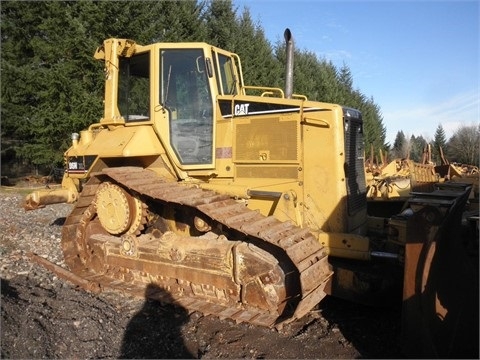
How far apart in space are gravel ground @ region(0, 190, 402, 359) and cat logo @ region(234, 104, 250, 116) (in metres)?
2.31

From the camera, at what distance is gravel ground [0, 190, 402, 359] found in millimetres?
3742

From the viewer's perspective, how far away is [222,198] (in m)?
4.68

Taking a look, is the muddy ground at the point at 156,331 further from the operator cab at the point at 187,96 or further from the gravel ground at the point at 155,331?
the operator cab at the point at 187,96

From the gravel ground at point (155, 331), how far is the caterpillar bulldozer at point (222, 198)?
0.20 metres

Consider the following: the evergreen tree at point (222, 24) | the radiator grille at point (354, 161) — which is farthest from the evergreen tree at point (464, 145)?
the radiator grille at point (354, 161)

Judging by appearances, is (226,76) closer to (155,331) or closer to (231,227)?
(231,227)

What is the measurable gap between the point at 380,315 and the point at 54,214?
28.4 ft

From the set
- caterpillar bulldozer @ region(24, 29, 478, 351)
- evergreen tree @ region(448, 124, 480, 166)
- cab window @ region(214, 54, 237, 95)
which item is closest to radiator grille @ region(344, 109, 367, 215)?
caterpillar bulldozer @ region(24, 29, 478, 351)

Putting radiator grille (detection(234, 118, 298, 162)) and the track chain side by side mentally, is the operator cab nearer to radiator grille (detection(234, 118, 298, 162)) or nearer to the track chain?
radiator grille (detection(234, 118, 298, 162))

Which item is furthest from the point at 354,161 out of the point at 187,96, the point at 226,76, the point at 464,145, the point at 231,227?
the point at 464,145

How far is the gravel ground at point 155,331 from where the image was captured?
3742 millimetres

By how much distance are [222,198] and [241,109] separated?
1.14 meters

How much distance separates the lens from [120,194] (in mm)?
5066

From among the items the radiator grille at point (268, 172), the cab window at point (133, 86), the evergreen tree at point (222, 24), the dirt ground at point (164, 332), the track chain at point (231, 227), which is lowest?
the dirt ground at point (164, 332)
